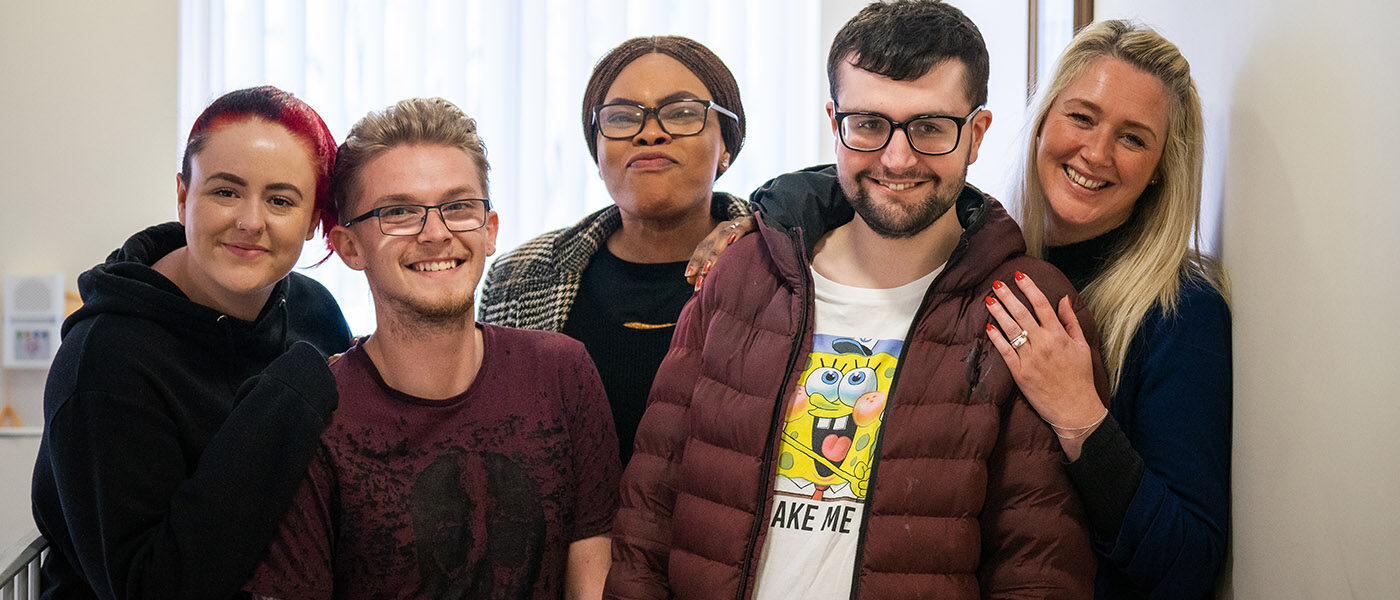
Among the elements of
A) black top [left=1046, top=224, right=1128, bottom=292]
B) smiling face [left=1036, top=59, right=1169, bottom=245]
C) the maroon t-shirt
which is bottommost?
the maroon t-shirt

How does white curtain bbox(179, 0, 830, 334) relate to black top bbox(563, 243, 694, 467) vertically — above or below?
above

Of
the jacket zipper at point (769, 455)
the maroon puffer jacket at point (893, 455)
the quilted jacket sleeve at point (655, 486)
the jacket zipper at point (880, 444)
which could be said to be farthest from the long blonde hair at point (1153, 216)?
the quilted jacket sleeve at point (655, 486)

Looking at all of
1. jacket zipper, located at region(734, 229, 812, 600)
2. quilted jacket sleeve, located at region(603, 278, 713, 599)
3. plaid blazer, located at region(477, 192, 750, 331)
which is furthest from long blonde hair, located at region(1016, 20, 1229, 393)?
plaid blazer, located at region(477, 192, 750, 331)

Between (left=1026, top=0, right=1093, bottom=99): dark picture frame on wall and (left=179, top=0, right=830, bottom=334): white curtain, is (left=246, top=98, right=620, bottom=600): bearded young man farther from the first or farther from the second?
(left=179, top=0, right=830, bottom=334): white curtain

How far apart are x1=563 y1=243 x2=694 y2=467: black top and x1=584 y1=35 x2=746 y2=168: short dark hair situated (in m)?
0.28

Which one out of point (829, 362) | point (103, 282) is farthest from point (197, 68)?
point (829, 362)

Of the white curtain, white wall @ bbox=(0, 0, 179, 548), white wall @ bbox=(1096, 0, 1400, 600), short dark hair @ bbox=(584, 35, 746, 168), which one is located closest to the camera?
white wall @ bbox=(1096, 0, 1400, 600)

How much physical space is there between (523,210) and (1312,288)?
303 centimetres

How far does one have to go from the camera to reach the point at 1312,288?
4.57 ft

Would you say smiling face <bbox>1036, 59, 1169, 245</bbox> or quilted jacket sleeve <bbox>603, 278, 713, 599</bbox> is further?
smiling face <bbox>1036, 59, 1169, 245</bbox>

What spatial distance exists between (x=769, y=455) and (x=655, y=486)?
20 cm

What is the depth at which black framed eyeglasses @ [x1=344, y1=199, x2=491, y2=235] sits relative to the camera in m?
1.71

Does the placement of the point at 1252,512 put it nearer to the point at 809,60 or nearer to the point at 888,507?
the point at 888,507

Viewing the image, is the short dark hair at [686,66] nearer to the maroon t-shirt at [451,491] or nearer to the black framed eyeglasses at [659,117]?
the black framed eyeglasses at [659,117]
